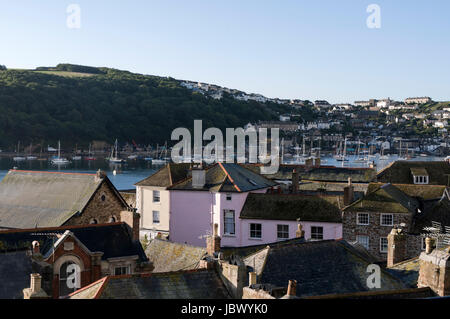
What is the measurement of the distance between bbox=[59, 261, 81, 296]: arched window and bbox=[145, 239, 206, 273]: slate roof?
5552 mm

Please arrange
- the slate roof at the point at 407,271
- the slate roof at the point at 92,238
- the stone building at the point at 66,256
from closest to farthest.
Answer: the slate roof at the point at 407,271 < the stone building at the point at 66,256 < the slate roof at the point at 92,238

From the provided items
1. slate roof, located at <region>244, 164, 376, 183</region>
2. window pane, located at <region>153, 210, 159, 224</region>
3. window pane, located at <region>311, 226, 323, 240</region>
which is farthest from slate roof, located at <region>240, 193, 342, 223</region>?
slate roof, located at <region>244, 164, 376, 183</region>

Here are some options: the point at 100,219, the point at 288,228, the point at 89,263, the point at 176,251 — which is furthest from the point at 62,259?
the point at 288,228

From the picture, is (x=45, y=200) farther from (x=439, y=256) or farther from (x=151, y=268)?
(x=439, y=256)

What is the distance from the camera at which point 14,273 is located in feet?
74.8

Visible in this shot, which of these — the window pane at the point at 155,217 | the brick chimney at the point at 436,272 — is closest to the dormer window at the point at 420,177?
the window pane at the point at 155,217

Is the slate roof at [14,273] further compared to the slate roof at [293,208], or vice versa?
the slate roof at [293,208]

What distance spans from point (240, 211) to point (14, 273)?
78.9 ft

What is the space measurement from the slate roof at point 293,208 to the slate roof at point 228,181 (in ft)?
5.87

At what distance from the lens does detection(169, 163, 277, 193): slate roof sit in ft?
151

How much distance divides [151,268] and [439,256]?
15.3m

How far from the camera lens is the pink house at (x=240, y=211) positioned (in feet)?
140

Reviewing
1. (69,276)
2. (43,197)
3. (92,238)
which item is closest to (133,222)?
(92,238)

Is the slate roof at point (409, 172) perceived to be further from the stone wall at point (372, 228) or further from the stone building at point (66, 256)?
the stone building at point (66, 256)
